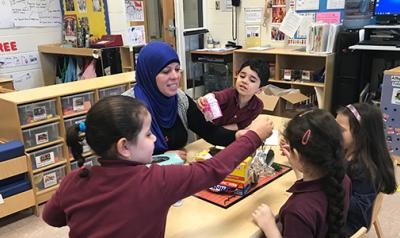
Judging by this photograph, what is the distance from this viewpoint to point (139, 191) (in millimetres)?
917

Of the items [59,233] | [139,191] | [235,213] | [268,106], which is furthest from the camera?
[268,106]

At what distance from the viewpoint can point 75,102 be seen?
2.64 metres

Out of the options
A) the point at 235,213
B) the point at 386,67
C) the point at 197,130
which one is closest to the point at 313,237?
the point at 235,213

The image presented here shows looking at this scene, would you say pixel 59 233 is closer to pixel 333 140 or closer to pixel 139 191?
pixel 139 191

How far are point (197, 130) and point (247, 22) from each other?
3191 mm

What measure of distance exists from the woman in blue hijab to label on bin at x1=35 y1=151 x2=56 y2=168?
42.5 inches

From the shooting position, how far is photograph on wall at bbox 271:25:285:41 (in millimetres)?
4508

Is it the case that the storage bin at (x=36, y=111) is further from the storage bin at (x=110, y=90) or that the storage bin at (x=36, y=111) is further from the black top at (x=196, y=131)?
the black top at (x=196, y=131)

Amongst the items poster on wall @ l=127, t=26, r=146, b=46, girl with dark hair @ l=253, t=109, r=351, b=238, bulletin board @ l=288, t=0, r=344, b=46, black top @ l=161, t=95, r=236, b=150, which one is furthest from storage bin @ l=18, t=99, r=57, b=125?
bulletin board @ l=288, t=0, r=344, b=46

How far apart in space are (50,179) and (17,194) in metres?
0.26

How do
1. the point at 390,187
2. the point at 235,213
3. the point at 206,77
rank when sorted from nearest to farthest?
the point at 235,213 → the point at 390,187 → the point at 206,77

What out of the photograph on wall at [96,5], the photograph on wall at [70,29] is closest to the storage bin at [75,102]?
the photograph on wall at [96,5]

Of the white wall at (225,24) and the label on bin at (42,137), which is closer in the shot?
the label on bin at (42,137)

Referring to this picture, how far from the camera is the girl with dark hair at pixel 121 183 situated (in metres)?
0.92
